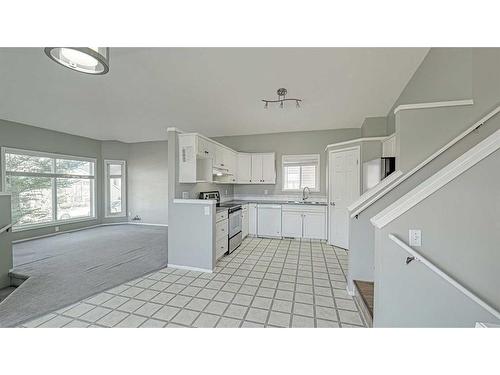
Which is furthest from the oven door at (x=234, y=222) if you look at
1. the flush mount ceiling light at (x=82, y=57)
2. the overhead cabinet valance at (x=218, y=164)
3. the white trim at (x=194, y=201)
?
the flush mount ceiling light at (x=82, y=57)

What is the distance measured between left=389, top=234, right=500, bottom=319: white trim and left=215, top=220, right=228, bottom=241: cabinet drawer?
8.76 feet

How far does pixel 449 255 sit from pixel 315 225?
3.61 meters

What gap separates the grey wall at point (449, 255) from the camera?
1.28 m

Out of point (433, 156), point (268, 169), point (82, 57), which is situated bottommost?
point (433, 156)

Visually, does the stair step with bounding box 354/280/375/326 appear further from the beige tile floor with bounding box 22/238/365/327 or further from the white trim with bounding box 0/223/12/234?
the white trim with bounding box 0/223/12/234

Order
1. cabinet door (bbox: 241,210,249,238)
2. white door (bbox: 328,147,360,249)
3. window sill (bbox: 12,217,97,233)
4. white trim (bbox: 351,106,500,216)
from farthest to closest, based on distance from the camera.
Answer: cabinet door (bbox: 241,210,249,238), window sill (bbox: 12,217,97,233), white door (bbox: 328,147,360,249), white trim (bbox: 351,106,500,216)

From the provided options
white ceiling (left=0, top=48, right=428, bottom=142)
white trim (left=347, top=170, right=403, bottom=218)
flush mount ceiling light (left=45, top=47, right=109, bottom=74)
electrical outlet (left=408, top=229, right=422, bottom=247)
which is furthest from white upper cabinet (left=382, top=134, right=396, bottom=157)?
flush mount ceiling light (left=45, top=47, right=109, bottom=74)

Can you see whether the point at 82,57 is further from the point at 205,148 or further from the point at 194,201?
the point at 205,148

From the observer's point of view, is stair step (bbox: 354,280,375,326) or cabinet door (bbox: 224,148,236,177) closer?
stair step (bbox: 354,280,375,326)

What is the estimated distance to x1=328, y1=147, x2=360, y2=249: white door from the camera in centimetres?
421

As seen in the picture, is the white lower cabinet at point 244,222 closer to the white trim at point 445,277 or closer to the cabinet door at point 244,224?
the cabinet door at point 244,224

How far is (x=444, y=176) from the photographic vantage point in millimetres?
1341

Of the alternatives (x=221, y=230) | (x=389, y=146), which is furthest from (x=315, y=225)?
(x=221, y=230)
